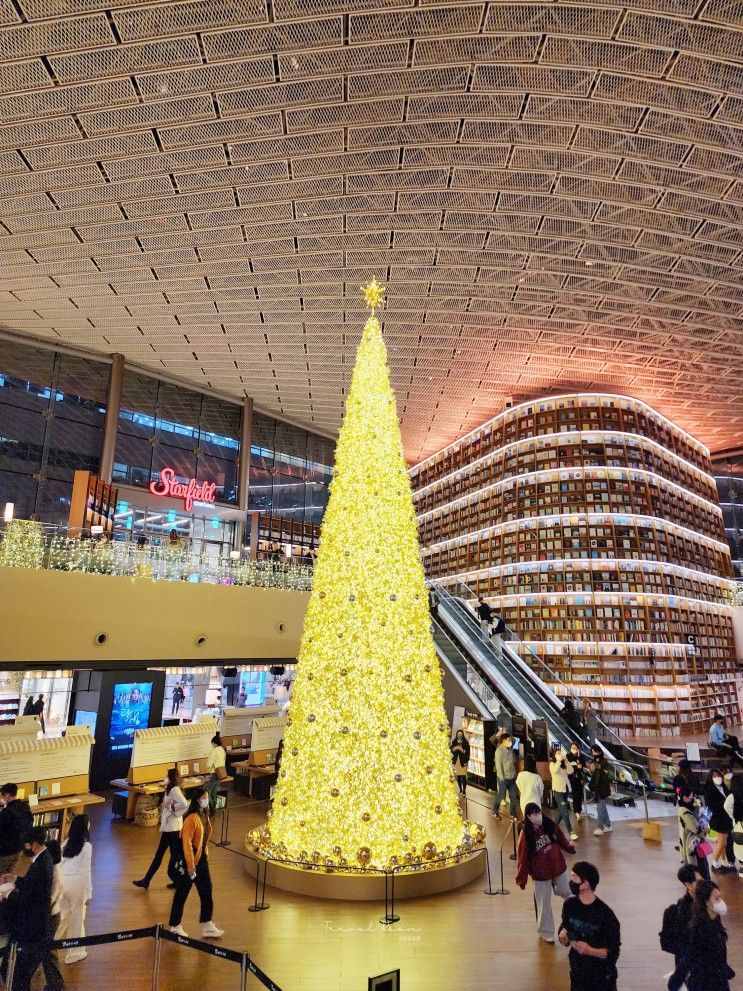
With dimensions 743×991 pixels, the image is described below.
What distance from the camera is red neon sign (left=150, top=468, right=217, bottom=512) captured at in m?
16.5

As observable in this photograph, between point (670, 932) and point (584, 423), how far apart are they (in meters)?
14.3

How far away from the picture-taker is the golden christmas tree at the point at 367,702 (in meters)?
5.02

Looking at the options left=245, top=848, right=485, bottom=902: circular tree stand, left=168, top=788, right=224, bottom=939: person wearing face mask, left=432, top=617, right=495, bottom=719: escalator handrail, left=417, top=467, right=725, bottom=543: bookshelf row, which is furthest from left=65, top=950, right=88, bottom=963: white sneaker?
left=417, top=467, right=725, bottom=543: bookshelf row

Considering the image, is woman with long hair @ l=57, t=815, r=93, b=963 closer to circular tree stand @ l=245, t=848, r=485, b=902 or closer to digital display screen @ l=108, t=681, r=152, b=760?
circular tree stand @ l=245, t=848, r=485, b=902

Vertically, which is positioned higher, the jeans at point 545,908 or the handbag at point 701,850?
the handbag at point 701,850

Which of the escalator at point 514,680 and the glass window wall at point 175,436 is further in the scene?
the glass window wall at point 175,436

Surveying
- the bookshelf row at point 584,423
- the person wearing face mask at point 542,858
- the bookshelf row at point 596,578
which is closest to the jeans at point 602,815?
the person wearing face mask at point 542,858

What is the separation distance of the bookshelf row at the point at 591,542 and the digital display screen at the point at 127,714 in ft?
32.1

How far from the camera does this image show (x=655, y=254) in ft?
35.2

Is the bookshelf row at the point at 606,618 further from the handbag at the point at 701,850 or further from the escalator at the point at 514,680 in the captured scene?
the handbag at the point at 701,850

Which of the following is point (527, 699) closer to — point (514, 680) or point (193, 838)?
point (514, 680)

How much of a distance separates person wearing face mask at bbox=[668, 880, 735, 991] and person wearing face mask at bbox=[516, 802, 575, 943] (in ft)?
4.51

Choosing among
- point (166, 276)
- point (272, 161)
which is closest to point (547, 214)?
point (272, 161)

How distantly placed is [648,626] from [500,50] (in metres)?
12.1
